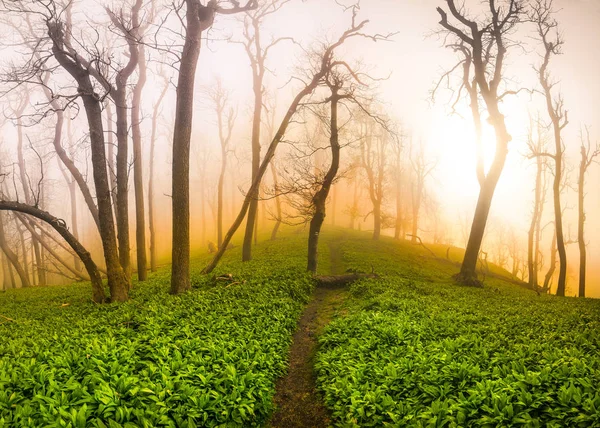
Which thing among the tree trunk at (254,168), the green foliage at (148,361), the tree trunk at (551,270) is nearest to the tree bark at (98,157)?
the green foliage at (148,361)

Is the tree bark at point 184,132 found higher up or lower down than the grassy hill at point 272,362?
higher up

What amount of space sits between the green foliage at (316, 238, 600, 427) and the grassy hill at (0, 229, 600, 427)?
28mm

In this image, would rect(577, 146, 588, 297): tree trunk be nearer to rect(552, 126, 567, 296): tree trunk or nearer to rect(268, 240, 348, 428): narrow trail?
rect(552, 126, 567, 296): tree trunk

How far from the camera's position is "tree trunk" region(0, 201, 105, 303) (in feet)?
32.5

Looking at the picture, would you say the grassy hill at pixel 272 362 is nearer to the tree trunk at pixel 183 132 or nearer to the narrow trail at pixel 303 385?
the narrow trail at pixel 303 385

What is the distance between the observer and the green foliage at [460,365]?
15.2ft

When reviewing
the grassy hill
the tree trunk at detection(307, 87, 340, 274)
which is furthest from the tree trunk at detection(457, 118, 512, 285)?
the tree trunk at detection(307, 87, 340, 274)

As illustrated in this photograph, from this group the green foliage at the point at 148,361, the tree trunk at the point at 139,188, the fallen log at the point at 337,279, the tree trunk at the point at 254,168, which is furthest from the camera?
the tree trunk at the point at 254,168

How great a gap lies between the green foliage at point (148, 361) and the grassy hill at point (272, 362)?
1.1 inches

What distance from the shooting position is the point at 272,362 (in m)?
7.25

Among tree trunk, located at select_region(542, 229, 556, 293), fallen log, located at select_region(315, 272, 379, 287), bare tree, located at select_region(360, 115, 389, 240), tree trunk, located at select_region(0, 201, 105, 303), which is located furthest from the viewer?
bare tree, located at select_region(360, 115, 389, 240)

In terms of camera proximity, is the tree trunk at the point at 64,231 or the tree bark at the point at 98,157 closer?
the tree trunk at the point at 64,231

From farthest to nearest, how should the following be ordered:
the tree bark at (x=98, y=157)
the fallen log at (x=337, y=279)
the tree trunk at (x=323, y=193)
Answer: the tree trunk at (x=323, y=193), the fallen log at (x=337, y=279), the tree bark at (x=98, y=157)

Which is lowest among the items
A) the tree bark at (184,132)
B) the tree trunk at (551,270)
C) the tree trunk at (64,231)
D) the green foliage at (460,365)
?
the tree trunk at (551,270)
